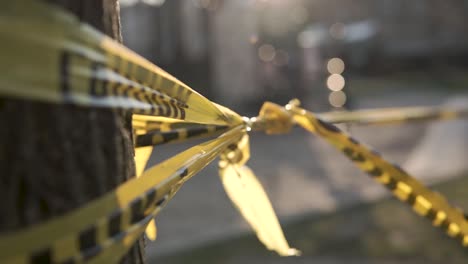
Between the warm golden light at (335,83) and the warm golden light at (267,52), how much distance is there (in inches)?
68.3

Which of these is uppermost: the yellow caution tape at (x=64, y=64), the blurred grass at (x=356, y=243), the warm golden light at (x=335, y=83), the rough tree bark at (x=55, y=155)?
the warm golden light at (x=335, y=83)

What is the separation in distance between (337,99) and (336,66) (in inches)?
259

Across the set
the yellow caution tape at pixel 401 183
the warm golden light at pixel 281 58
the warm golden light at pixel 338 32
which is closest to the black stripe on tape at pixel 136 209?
the yellow caution tape at pixel 401 183

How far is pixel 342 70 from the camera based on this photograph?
67.8ft

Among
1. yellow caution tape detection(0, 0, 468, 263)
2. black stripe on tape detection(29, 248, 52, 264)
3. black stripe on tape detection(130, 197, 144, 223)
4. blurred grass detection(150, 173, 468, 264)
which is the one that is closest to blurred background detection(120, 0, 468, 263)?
blurred grass detection(150, 173, 468, 264)

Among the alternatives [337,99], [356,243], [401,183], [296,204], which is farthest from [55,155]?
[337,99]

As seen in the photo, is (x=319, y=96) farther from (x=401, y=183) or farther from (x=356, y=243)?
(x=401, y=183)

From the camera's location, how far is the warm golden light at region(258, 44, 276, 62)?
14367 millimetres

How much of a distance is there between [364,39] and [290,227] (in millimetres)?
16969

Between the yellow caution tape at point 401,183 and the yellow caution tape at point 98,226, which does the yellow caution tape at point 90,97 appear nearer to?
the yellow caution tape at point 98,226

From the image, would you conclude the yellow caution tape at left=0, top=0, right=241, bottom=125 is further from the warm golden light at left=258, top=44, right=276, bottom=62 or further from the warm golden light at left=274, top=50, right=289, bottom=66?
the warm golden light at left=274, top=50, right=289, bottom=66

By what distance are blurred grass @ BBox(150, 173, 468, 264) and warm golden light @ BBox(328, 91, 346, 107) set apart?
26.6 ft

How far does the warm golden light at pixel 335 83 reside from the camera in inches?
619

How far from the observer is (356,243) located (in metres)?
5.37
